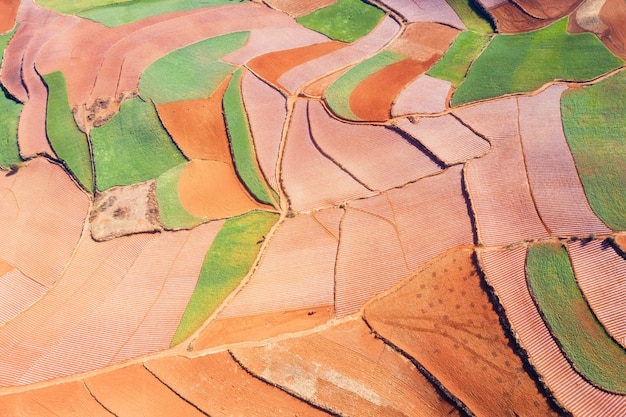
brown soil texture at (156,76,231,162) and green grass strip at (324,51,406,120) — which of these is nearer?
brown soil texture at (156,76,231,162)

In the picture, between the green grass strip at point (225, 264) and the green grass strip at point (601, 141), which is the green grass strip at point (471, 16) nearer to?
the green grass strip at point (601, 141)

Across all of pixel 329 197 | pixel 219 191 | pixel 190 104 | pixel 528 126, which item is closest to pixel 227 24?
pixel 190 104

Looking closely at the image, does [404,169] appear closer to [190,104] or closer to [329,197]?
[329,197]

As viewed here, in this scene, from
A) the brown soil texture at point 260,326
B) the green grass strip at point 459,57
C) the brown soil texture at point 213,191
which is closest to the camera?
the brown soil texture at point 260,326

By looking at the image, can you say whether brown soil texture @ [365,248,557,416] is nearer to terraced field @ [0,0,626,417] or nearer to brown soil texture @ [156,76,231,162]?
terraced field @ [0,0,626,417]

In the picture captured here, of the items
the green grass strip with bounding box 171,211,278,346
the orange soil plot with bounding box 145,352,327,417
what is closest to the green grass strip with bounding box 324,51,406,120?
the green grass strip with bounding box 171,211,278,346

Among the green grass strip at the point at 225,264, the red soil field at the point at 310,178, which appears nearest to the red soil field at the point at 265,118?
the red soil field at the point at 310,178
